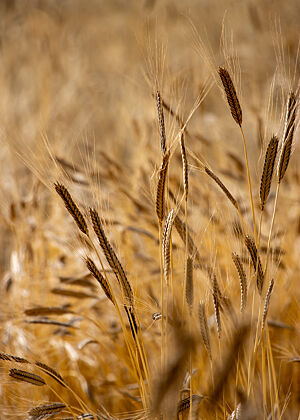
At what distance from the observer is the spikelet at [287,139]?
42 centimetres

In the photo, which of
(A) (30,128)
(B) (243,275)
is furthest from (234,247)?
→ (A) (30,128)

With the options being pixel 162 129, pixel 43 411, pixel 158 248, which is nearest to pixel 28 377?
pixel 43 411

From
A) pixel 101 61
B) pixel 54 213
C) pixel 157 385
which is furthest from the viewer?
pixel 101 61

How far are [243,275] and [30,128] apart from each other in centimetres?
169

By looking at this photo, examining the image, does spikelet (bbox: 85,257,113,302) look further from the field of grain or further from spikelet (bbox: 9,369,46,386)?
spikelet (bbox: 9,369,46,386)

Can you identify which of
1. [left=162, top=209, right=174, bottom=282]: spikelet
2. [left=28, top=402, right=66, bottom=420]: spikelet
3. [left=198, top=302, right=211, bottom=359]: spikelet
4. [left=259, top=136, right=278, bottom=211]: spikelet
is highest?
[left=259, top=136, right=278, bottom=211]: spikelet

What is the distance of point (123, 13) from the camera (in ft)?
11.0

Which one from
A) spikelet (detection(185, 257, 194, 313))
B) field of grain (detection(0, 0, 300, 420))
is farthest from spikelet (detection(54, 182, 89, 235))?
spikelet (detection(185, 257, 194, 313))

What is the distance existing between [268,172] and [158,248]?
0.48 meters

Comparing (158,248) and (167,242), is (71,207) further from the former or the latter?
(158,248)

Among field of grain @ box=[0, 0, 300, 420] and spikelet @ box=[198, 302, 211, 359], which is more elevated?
field of grain @ box=[0, 0, 300, 420]

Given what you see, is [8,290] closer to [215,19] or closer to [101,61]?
[215,19]

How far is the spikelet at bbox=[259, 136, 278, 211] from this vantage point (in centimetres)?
41

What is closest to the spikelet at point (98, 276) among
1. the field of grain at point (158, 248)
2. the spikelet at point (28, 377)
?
the field of grain at point (158, 248)
